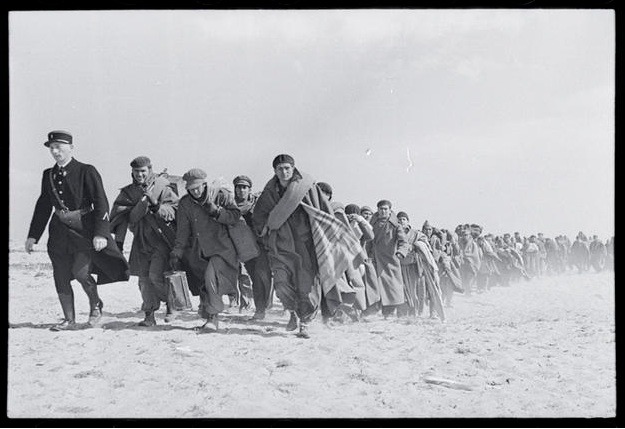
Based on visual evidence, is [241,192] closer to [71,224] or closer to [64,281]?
A: [71,224]

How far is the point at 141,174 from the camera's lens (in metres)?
8.09

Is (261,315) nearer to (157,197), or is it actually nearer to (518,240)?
(157,197)

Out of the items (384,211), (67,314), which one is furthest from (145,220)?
(384,211)

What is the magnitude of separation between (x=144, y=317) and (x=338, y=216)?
8.11ft

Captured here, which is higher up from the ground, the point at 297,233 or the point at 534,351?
the point at 297,233

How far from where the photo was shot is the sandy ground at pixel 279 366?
7.33 meters

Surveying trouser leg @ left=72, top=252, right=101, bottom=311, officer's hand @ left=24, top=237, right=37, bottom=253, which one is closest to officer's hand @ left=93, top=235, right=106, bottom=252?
trouser leg @ left=72, top=252, right=101, bottom=311

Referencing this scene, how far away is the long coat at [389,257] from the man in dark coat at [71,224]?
3212 mm

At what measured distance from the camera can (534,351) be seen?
8305 mm

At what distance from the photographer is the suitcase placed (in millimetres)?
7918

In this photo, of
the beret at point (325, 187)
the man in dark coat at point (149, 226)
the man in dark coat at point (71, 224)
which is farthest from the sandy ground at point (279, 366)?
the beret at point (325, 187)

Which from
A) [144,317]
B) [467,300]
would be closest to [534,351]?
[467,300]

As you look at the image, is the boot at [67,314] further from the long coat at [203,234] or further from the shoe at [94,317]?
the long coat at [203,234]

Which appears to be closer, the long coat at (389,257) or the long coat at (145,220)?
the long coat at (145,220)
